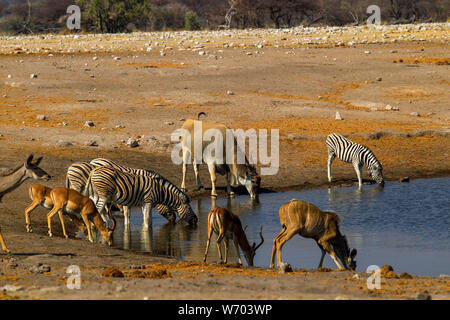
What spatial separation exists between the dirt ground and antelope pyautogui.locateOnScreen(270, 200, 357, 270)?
0.96 m

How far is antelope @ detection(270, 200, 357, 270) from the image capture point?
38.5 feet

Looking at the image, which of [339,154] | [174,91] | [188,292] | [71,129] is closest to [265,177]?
[339,154]

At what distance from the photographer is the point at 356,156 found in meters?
19.6

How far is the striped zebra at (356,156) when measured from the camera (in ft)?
63.9

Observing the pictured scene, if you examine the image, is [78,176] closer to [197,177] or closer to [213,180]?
[213,180]

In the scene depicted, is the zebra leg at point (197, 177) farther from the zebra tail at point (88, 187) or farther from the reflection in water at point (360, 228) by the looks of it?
the zebra tail at point (88, 187)

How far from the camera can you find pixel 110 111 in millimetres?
25375

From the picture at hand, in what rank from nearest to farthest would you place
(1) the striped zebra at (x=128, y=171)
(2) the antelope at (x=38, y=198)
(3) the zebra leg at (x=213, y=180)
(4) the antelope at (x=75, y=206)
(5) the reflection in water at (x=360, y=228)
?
(5) the reflection in water at (x=360, y=228) → (4) the antelope at (x=75, y=206) → (2) the antelope at (x=38, y=198) → (1) the striped zebra at (x=128, y=171) → (3) the zebra leg at (x=213, y=180)

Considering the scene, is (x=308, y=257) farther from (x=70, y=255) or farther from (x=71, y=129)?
(x=71, y=129)

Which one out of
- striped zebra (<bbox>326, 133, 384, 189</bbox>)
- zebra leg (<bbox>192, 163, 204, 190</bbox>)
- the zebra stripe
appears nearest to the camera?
the zebra stripe

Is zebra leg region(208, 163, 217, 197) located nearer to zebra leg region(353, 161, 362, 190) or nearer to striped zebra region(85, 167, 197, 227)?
striped zebra region(85, 167, 197, 227)

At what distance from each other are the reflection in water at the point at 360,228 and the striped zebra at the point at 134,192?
385mm

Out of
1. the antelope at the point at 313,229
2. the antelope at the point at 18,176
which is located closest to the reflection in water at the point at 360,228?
the antelope at the point at 313,229

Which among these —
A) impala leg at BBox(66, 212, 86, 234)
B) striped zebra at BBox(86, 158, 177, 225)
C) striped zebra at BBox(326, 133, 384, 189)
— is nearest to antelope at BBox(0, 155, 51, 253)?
impala leg at BBox(66, 212, 86, 234)
